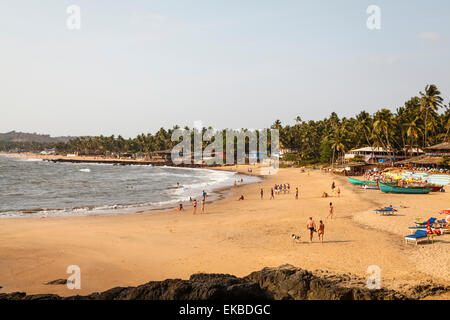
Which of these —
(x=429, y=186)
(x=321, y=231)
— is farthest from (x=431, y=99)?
(x=321, y=231)

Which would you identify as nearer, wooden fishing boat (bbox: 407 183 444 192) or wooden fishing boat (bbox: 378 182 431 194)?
wooden fishing boat (bbox: 378 182 431 194)

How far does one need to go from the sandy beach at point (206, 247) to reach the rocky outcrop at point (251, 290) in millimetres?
2795

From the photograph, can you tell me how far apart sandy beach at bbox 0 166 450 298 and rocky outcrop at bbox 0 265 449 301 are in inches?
110

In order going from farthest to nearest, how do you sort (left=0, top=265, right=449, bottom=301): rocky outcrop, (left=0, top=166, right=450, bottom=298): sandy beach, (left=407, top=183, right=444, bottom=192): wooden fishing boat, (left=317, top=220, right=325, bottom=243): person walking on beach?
(left=407, top=183, right=444, bottom=192): wooden fishing boat < (left=317, top=220, right=325, bottom=243): person walking on beach < (left=0, top=166, right=450, bottom=298): sandy beach < (left=0, top=265, right=449, bottom=301): rocky outcrop

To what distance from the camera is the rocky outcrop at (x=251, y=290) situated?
7.53 m

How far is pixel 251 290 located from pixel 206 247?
9403 mm

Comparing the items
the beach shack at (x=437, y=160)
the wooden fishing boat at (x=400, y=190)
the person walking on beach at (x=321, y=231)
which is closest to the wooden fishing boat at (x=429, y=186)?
the wooden fishing boat at (x=400, y=190)

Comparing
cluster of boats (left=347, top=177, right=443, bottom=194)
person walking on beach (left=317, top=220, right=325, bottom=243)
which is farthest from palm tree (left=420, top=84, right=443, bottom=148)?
person walking on beach (left=317, top=220, right=325, bottom=243)

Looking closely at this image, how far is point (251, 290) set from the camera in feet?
25.3

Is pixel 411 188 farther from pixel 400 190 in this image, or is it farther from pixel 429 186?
pixel 429 186

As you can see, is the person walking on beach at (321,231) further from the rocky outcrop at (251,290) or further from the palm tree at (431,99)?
the palm tree at (431,99)

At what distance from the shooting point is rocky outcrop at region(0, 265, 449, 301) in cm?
753

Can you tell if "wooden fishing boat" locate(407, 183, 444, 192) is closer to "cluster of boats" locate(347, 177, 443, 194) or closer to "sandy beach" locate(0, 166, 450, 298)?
"cluster of boats" locate(347, 177, 443, 194)
